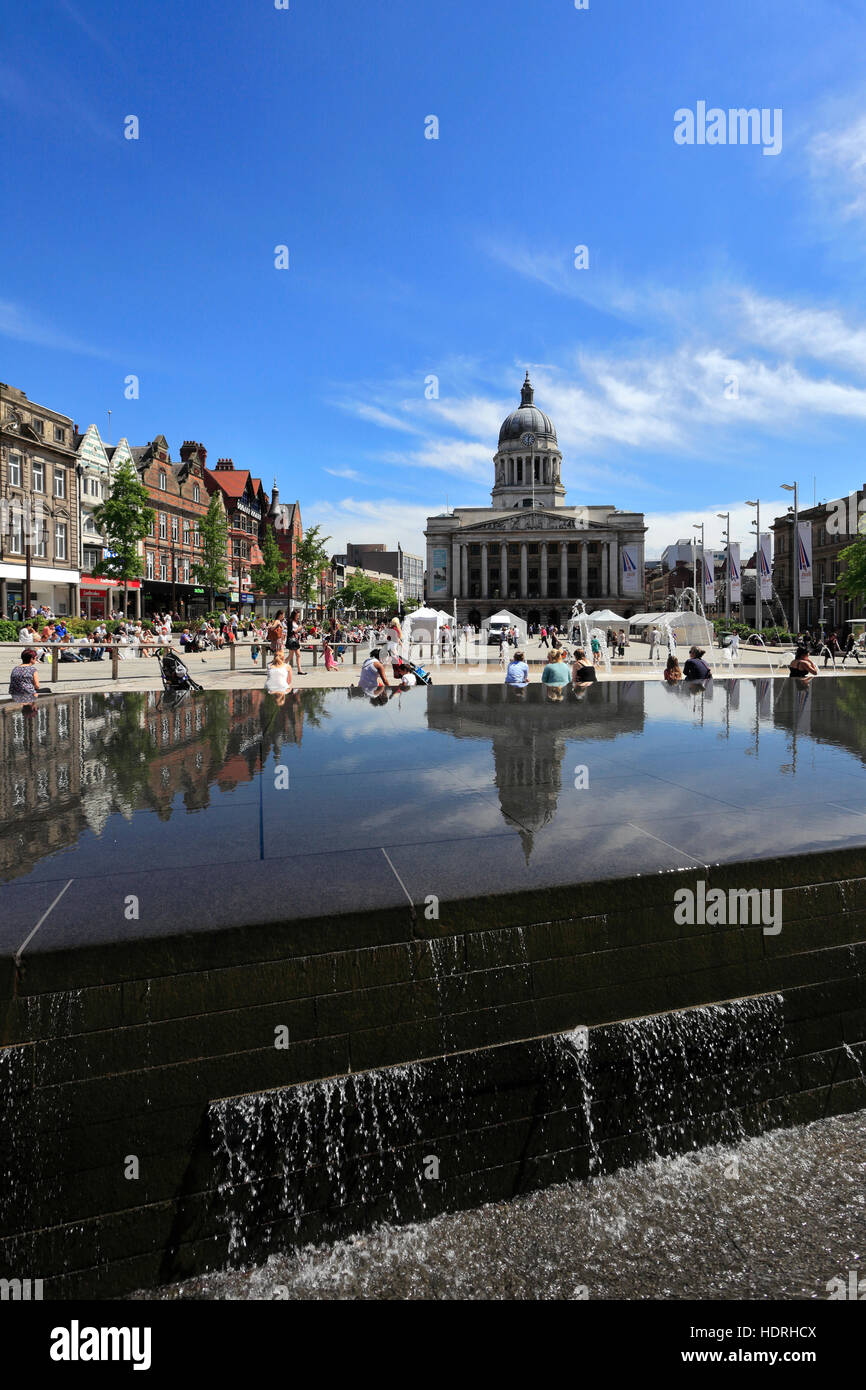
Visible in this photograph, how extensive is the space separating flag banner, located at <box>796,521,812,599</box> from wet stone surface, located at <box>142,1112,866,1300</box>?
150 ft

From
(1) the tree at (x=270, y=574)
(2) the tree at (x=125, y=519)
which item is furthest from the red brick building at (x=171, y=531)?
(2) the tree at (x=125, y=519)

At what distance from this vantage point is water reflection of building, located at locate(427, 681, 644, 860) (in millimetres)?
6344

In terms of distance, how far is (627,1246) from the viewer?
3.86 metres

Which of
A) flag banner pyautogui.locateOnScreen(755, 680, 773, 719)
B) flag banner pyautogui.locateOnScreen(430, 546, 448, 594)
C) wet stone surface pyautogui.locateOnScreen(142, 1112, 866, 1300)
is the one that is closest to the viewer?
wet stone surface pyautogui.locateOnScreen(142, 1112, 866, 1300)

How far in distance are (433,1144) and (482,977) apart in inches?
35.9

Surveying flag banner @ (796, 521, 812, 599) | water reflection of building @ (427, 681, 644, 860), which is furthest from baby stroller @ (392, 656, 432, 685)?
flag banner @ (796, 521, 812, 599)

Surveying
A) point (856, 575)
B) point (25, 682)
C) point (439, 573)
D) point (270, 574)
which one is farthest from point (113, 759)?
point (439, 573)

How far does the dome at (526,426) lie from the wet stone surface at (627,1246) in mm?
153672

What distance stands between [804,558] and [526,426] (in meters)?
113

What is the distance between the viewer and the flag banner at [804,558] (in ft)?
144

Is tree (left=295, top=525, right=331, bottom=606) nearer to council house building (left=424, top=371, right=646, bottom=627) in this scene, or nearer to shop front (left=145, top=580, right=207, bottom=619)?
shop front (left=145, top=580, right=207, bottom=619)
